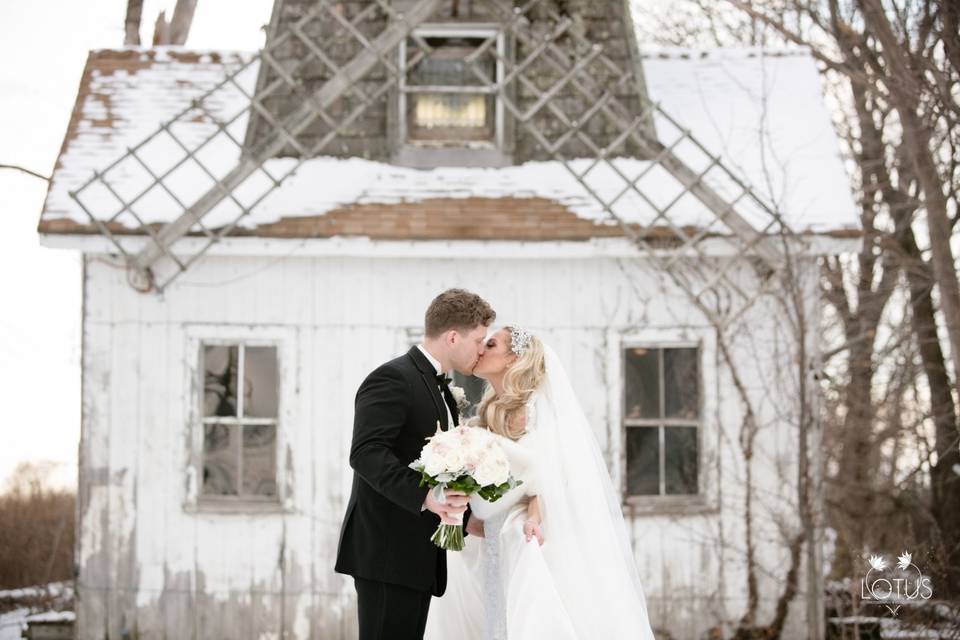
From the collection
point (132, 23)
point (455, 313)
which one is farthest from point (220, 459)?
point (132, 23)

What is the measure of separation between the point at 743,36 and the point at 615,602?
11623 mm

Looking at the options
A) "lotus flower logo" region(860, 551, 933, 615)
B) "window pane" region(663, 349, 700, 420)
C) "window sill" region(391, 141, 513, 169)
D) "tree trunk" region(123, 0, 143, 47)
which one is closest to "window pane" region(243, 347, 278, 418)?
"window sill" region(391, 141, 513, 169)

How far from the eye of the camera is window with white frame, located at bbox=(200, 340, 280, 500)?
8273mm

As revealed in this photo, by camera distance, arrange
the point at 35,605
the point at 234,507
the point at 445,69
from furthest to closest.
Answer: the point at 445,69
the point at 35,605
the point at 234,507

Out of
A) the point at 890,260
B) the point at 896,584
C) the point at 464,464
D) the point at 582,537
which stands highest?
the point at 890,260

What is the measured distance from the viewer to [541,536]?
16.9 feet

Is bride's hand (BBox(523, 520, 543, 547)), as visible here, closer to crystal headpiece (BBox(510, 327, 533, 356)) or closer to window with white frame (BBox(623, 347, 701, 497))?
crystal headpiece (BBox(510, 327, 533, 356))

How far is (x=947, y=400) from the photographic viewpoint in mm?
11148

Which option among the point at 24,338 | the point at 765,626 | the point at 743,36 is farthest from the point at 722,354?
the point at 24,338

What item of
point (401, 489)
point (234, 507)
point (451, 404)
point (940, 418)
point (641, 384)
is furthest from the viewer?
point (940, 418)

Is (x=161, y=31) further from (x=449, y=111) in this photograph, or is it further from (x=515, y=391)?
(x=515, y=391)

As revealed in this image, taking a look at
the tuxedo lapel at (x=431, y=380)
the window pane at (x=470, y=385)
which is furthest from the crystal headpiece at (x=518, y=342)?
the window pane at (x=470, y=385)

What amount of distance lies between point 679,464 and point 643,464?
11.5 inches

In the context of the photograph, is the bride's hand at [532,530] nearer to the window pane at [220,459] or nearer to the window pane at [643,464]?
the window pane at [643,464]
